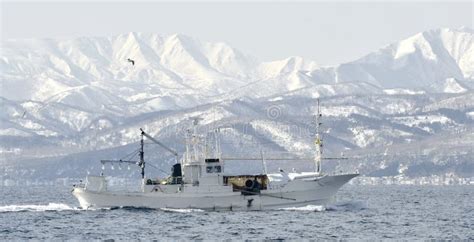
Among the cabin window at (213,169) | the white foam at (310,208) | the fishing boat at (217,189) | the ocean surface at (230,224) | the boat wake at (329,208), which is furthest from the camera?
the boat wake at (329,208)

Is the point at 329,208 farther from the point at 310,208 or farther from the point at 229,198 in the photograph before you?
the point at 229,198

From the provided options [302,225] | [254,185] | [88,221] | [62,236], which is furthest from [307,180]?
[62,236]

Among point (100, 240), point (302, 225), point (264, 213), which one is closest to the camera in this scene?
point (100, 240)

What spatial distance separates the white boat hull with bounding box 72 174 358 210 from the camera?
178000 millimetres

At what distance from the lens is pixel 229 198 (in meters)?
179

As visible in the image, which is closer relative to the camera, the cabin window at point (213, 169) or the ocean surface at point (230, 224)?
the ocean surface at point (230, 224)

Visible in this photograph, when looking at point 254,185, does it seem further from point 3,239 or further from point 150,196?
point 3,239

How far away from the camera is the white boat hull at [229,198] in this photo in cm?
17800

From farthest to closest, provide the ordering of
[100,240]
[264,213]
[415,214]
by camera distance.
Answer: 1. [415,214]
2. [264,213]
3. [100,240]

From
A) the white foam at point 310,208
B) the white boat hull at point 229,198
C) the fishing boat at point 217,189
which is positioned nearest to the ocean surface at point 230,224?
the white foam at point 310,208

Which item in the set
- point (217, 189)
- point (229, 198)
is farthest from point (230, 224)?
point (229, 198)

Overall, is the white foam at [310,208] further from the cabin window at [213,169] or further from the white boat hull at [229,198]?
the cabin window at [213,169]

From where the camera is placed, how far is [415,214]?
195m

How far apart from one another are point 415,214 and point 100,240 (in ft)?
229
